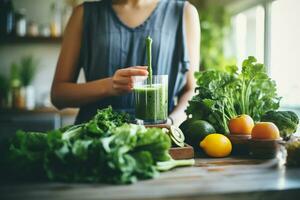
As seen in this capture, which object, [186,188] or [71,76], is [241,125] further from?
[71,76]

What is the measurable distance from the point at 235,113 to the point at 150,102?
1.22 ft

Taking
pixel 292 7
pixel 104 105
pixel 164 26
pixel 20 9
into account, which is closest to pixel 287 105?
pixel 292 7

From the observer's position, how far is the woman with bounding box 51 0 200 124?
1.81 metres

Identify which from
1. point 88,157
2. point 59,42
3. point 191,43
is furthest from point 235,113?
point 59,42

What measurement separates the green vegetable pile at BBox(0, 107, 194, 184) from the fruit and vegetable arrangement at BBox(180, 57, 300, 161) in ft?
1.02

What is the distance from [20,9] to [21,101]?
1.02 m

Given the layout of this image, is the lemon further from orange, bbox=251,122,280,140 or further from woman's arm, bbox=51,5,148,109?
woman's arm, bbox=51,5,148,109

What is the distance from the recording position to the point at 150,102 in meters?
1.31

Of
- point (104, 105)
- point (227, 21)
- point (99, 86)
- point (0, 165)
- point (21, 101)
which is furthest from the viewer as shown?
point (21, 101)

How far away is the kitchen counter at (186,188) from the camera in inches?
34.9

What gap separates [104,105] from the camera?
5.90ft

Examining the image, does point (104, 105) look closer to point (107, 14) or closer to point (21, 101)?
point (107, 14)

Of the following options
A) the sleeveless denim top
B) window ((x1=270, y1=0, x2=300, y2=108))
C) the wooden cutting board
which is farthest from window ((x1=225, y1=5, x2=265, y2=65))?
the wooden cutting board

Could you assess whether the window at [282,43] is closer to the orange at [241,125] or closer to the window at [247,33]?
the window at [247,33]
